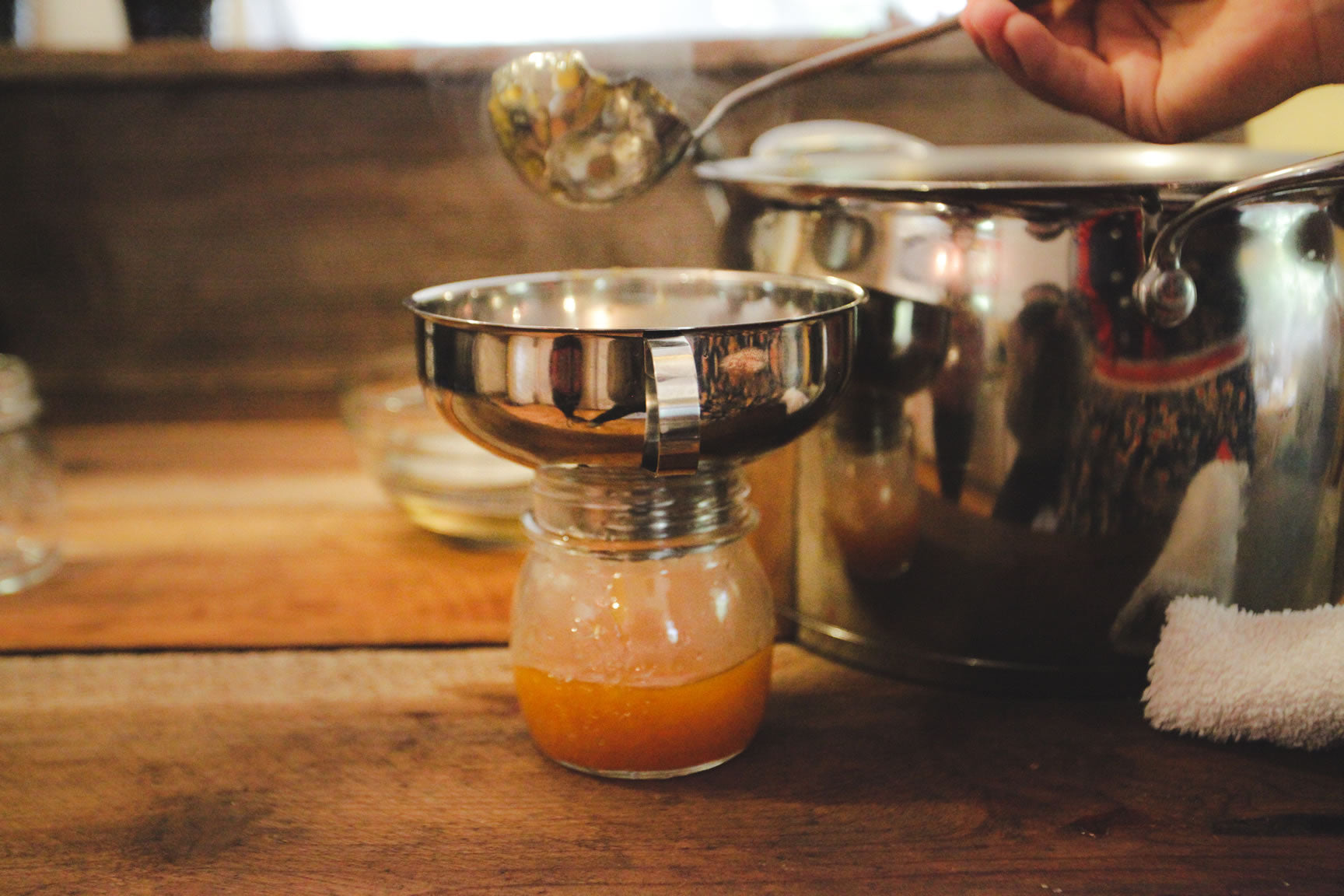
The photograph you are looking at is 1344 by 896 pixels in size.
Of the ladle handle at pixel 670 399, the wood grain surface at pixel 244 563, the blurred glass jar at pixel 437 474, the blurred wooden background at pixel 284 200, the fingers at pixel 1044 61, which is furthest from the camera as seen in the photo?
the blurred wooden background at pixel 284 200

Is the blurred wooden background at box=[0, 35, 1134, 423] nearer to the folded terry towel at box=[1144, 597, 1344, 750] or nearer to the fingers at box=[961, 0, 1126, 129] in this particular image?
the fingers at box=[961, 0, 1126, 129]

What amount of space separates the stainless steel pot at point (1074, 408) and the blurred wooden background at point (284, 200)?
555 mm

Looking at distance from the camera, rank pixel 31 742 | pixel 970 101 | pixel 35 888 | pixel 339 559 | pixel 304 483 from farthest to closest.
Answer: pixel 970 101, pixel 304 483, pixel 339 559, pixel 31 742, pixel 35 888

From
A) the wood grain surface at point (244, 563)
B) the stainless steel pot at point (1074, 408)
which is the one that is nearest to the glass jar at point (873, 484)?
the stainless steel pot at point (1074, 408)

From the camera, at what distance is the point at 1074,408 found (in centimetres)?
51

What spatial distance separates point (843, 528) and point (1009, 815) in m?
0.17

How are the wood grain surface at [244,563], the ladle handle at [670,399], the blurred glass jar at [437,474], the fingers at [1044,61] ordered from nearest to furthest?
1. the ladle handle at [670,399]
2. the fingers at [1044,61]
3. the wood grain surface at [244,563]
4. the blurred glass jar at [437,474]

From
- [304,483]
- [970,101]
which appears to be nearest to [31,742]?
[304,483]

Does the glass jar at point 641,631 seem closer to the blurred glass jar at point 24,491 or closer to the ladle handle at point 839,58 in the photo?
the ladle handle at point 839,58

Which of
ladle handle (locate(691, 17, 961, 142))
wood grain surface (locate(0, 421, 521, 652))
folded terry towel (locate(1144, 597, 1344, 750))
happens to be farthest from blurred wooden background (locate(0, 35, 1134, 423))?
folded terry towel (locate(1144, 597, 1344, 750))

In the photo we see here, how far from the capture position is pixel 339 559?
0.77m

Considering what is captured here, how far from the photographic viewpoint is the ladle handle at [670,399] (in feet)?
1.31

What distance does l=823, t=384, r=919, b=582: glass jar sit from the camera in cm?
55

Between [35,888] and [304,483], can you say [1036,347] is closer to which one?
A: [35,888]
